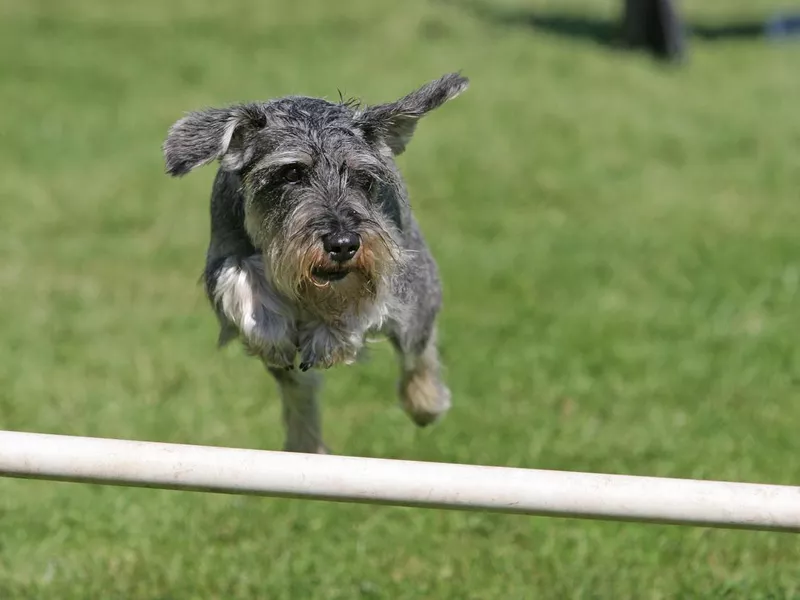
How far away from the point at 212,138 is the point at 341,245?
66cm

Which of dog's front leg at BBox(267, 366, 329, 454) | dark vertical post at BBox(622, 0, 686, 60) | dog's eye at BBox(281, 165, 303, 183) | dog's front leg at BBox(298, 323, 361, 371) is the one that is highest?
dog's eye at BBox(281, 165, 303, 183)

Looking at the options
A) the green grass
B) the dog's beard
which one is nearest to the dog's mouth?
the dog's beard

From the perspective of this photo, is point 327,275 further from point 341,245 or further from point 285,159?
point 285,159

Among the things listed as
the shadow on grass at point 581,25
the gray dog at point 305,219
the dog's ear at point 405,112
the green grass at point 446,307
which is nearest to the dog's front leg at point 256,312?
the gray dog at point 305,219

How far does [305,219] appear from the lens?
4.10 meters

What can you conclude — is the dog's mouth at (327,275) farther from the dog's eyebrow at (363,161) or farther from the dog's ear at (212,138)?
the dog's ear at (212,138)

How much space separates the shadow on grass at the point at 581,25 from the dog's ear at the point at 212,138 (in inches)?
747

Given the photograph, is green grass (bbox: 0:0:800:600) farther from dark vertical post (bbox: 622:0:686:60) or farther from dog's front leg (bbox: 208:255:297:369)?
dark vertical post (bbox: 622:0:686:60)

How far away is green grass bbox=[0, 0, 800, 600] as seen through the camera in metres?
5.98

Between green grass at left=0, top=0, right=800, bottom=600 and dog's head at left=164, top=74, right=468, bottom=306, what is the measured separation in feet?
6.83

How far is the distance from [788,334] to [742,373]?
0.92 meters

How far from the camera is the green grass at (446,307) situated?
598 centimetres

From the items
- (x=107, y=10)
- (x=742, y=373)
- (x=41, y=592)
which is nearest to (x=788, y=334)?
(x=742, y=373)

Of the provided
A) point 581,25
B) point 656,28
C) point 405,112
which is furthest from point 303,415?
point 581,25
